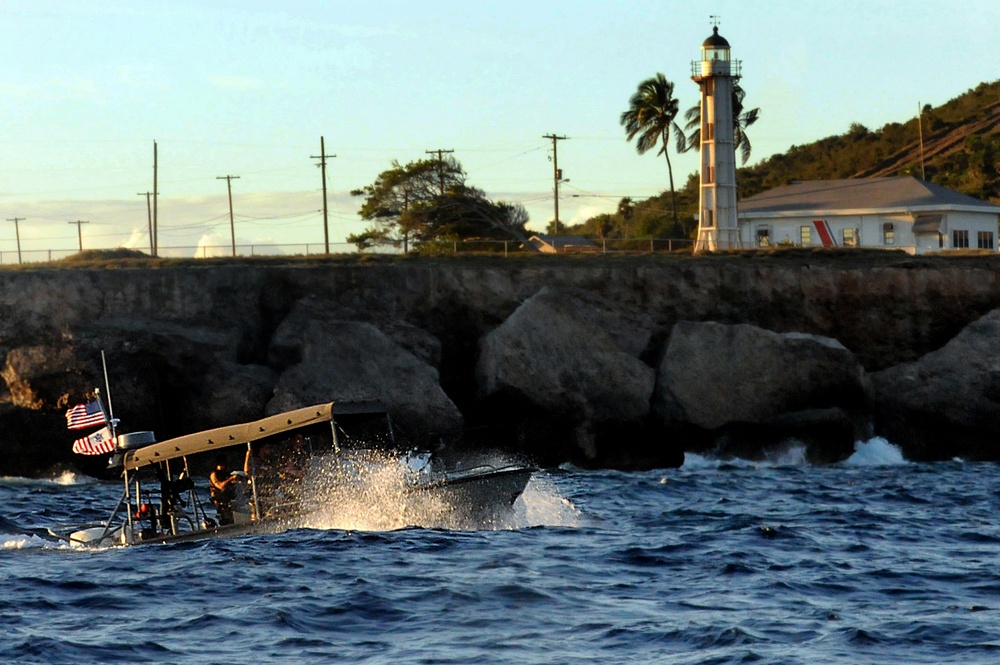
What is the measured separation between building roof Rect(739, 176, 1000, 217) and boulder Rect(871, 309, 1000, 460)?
24640 millimetres

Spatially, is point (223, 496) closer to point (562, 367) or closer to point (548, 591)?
point (548, 591)

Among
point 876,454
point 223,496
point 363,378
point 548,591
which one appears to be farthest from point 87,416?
point 876,454

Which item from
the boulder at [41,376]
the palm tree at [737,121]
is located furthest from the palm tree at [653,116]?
the boulder at [41,376]

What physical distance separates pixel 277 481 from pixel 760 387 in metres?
18.0

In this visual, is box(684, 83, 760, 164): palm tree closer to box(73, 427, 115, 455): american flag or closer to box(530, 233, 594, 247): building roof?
box(530, 233, 594, 247): building roof

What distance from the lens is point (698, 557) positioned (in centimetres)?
1919

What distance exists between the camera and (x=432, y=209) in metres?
63.5

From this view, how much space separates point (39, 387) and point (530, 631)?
23.7m

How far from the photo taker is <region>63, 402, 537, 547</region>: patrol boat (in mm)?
20219

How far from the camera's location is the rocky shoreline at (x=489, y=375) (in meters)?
34.8

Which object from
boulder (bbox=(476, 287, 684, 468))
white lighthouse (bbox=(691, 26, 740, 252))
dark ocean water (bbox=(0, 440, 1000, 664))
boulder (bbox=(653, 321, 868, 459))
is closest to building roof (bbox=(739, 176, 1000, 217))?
white lighthouse (bbox=(691, 26, 740, 252))

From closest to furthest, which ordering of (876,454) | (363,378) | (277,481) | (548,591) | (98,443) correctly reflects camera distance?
(548,591), (277,481), (98,443), (363,378), (876,454)

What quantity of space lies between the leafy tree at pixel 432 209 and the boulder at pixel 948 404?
2711 centimetres

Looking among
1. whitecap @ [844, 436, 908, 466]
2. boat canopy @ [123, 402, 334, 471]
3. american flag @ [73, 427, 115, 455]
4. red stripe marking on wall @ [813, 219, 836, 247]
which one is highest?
red stripe marking on wall @ [813, 219, 836, 247]
